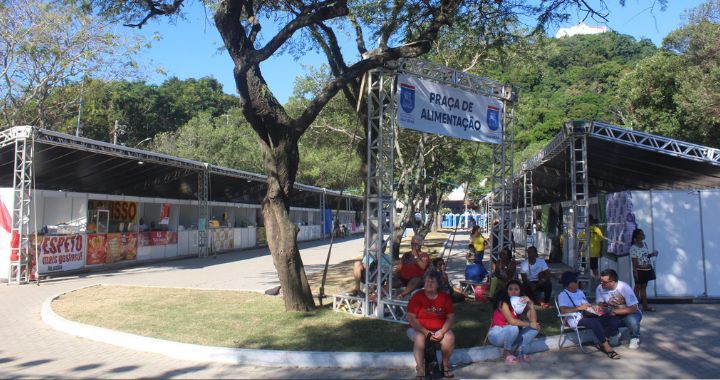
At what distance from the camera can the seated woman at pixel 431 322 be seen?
19.6ft

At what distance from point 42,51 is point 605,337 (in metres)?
24.3

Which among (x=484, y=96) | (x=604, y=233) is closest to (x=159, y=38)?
(x=484, y=96)

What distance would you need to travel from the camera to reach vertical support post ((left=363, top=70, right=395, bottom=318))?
895 cm

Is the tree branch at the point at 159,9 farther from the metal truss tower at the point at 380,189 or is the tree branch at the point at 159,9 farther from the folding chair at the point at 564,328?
the folding chair at the point at 564,328

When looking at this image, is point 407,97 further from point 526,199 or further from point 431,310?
point 526,199

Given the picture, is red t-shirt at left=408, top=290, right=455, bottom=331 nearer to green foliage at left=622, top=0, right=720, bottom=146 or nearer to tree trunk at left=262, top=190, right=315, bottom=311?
tree trunk at left=262, top=190, right=315, bottom=311

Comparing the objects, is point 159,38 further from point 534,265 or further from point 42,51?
point 534,265

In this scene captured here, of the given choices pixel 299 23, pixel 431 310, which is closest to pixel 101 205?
pixel 299 23

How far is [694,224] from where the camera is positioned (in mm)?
11016

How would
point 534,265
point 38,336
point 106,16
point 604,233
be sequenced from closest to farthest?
point 38,336 → point 534,265 → point 106,16 → point 604,233

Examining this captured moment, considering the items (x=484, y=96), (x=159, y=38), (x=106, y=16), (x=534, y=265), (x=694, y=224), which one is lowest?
(x=534, y=265)

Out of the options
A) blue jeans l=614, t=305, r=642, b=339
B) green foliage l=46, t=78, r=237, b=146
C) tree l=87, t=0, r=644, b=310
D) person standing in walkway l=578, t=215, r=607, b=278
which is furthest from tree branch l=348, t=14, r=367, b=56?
green foliage l=46, t=78, r=237, b=146

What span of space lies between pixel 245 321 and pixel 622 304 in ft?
18.2

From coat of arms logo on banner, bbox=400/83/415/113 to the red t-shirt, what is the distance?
400 centimetres
